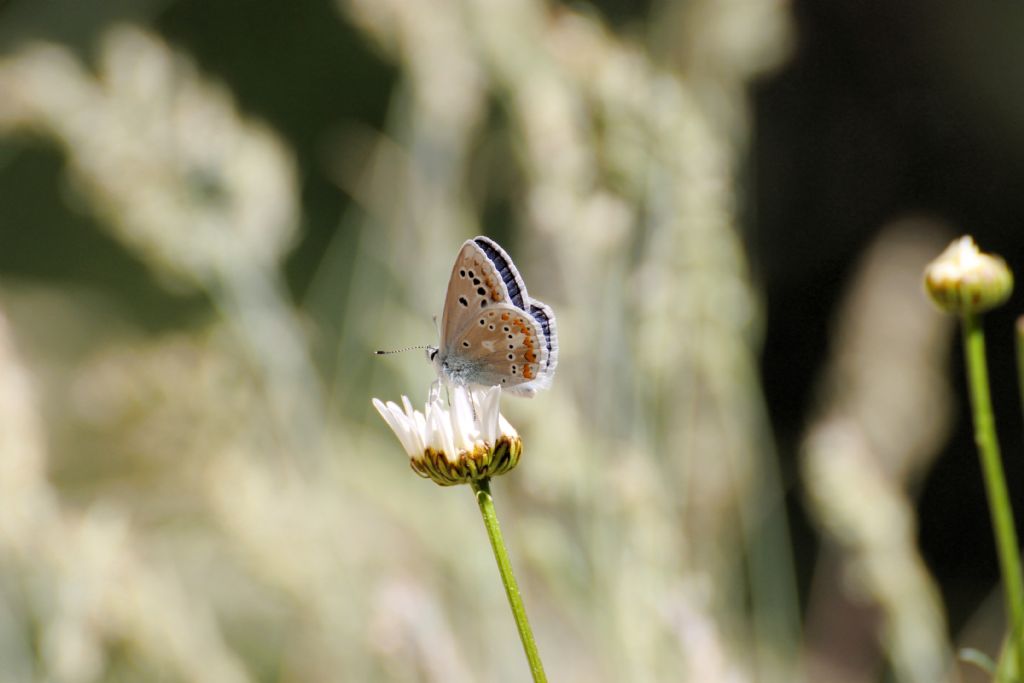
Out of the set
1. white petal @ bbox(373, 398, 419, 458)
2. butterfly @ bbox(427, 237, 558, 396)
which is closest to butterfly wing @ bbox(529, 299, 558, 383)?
butterfly @ bbox(427, 237, 558, 396)

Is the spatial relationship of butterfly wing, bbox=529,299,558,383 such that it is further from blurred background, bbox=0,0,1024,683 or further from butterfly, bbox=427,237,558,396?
blurred background, bbox=0,0,1024,683

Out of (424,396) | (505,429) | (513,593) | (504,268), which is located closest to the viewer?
(513,593)

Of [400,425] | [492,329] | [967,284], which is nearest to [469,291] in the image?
[492,329]

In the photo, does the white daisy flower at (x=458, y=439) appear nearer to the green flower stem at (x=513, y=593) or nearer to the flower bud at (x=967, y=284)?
the green flower stem at (x=513, y=593)

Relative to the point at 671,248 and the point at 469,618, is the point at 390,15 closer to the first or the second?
the point at 671,248

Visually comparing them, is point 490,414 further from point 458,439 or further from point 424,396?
point 424,396

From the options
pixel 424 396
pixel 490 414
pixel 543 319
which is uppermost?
pixel 424 396

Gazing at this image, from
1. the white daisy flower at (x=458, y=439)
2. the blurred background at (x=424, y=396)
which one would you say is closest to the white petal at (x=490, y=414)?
the white daisy flower at (x=458, y=439)

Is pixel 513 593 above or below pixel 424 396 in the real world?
below
